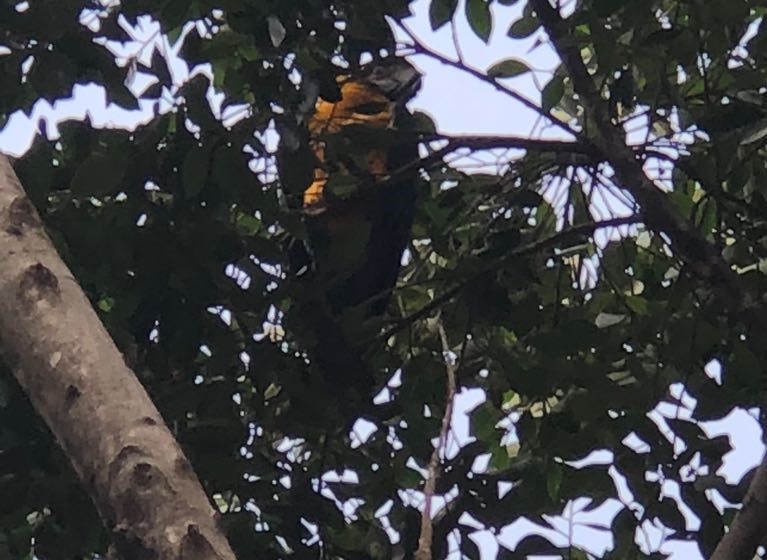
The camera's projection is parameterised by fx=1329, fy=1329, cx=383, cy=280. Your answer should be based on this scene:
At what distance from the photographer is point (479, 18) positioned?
174 centimetres

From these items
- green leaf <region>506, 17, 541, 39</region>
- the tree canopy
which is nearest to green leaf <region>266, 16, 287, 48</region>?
the tree canopy

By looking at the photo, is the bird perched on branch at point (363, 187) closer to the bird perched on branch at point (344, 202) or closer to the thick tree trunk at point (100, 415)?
the bird perched on branch at point (344, 202)

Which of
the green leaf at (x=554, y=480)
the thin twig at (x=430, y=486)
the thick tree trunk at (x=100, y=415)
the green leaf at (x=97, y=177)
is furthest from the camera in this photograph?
the green leaf at (x=554, y=480)

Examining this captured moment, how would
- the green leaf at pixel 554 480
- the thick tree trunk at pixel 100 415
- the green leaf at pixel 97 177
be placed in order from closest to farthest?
the thick tree trunk at pixel 100 415 → the green leaf at pixel 97 177 → the green leaf at pixel 554 480

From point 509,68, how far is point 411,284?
0.29 metres

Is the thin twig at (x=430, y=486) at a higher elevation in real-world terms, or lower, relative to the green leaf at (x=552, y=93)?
lower

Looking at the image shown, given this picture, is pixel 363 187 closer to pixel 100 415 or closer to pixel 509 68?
pixel 509 68

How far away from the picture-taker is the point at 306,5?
158 cm

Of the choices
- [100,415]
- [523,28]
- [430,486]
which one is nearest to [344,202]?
[523,28]

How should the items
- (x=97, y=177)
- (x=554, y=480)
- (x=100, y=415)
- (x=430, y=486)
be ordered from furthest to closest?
1. (x=554, y=480)
2. (x=97, y=177)
3. (x=430, y=486)
4. (x=100, y=415)

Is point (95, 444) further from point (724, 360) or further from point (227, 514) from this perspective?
point (724, 360)

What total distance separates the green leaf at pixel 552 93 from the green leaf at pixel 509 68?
40 mm

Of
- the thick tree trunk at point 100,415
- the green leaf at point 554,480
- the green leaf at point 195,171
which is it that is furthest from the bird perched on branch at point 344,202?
the thick tree trunk at point 100,415

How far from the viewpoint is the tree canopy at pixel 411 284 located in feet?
4.83
